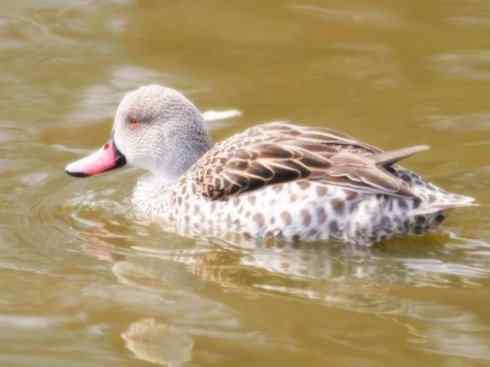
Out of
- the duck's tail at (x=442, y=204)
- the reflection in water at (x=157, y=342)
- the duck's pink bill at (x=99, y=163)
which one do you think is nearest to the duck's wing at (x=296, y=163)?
the duck's tail at (x=442, y=204)

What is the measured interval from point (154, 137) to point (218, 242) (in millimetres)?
1188

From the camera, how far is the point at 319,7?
11969 millimetres

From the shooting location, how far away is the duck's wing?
7.69 m

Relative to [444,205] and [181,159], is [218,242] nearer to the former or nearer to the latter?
[181,159]

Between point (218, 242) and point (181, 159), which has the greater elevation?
point (181, 159)

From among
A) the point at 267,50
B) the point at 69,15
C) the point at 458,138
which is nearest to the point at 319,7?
the point at 267,50

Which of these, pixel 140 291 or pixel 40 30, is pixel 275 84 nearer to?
pixel 40 30

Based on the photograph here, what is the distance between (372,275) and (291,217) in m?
0.72

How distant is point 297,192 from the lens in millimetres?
7750

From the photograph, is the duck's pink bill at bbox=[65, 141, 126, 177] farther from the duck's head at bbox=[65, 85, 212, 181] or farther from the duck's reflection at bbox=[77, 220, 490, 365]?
the duck's reflection at bbox=[77, 220, 490, 365]

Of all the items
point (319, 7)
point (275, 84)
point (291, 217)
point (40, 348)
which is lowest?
point (40, 348)

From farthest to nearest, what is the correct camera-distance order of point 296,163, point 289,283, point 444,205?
A: point 296,163
point 444,205
point 289,283

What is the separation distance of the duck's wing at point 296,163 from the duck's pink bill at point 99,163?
840 millimetres

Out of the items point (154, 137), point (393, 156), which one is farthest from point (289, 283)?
point (154, 137)
